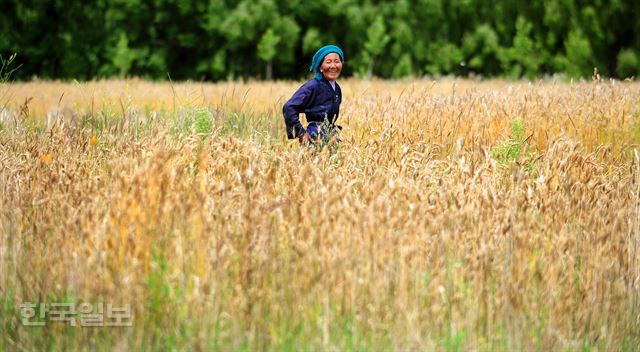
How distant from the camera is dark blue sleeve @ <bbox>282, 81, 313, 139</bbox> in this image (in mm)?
5254

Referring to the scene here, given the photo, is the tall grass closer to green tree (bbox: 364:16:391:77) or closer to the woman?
the woman

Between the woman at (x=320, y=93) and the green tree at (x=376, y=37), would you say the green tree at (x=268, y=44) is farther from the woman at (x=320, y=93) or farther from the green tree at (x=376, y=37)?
the woman at (x=320, y=93)

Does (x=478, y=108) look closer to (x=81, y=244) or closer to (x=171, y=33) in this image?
(x=81, y=244)

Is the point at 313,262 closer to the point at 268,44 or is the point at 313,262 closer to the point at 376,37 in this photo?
the point at 376,37

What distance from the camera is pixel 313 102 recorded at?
5.49 meters

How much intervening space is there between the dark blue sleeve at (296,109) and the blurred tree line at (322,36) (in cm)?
1664

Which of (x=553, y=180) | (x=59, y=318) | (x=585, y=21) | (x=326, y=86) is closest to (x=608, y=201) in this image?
(x=553, y=180)

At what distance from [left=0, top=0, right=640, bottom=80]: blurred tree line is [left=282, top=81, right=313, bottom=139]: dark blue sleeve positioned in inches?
655

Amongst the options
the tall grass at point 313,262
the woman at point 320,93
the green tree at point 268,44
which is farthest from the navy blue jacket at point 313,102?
the green tree at point 268,44

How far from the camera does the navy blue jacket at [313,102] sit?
17.5ft

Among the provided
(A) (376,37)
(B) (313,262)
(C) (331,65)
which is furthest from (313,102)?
(A) (376,37)

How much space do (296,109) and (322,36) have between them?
64.3 feet

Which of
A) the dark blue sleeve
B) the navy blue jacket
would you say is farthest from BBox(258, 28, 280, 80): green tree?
the dark blue sleeve

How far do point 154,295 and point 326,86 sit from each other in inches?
112
